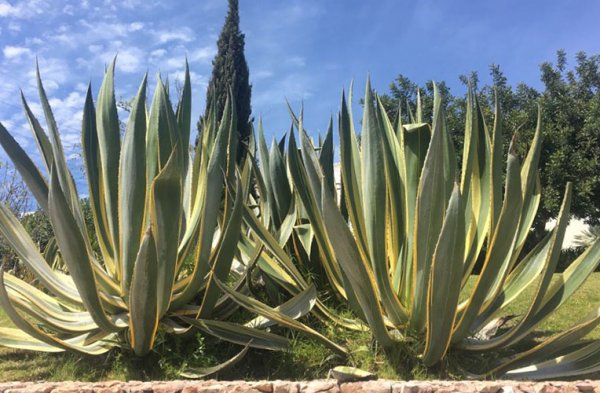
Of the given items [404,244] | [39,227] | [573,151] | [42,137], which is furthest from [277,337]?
[39,227]

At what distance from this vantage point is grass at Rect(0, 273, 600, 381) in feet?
10.9

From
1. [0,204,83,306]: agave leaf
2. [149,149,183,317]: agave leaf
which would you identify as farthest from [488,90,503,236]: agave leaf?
[0,204,83,306]: agave leaf

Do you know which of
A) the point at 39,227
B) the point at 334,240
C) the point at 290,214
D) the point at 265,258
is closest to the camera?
the point at 334,240

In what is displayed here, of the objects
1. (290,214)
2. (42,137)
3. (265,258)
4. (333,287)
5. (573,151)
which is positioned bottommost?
(333,287)

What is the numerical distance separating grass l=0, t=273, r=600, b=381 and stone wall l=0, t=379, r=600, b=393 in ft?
1.36

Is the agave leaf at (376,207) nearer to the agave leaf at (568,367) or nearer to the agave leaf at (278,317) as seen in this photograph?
the agave leaf at (278,317)

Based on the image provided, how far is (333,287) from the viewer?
4156 millimetres

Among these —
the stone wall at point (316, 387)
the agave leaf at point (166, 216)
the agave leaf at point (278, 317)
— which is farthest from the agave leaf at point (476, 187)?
the agave leaf at point (166, 216)

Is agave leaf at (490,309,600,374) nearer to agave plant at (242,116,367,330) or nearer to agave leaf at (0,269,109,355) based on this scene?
agave plant at (242,116,367,330)

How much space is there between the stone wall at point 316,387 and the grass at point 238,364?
42 centimetres

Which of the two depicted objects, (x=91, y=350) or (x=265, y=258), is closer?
(x=91, y=350)

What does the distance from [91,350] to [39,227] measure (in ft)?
50.3

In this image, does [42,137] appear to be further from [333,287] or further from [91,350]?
[333,287]

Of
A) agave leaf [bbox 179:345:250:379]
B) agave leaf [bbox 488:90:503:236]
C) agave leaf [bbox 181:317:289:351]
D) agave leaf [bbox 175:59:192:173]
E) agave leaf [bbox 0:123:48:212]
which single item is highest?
agave leaf [bbox 175:59:192:173]
